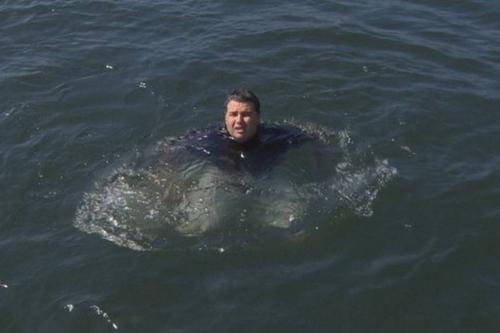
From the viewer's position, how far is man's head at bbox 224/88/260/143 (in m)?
10.0

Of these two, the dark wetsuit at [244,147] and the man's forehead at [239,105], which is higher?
the man's forehead at [239,105]

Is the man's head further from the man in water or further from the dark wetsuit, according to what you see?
the dark wetsuit

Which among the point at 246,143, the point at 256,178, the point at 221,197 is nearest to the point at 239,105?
the point at 246,143

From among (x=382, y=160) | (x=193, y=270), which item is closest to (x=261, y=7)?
Answer: (x=382, y=160)

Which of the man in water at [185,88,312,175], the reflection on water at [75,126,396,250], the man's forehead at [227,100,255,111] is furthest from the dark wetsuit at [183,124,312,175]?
the man's forehead at [227,100,255,111]

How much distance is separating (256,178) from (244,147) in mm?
500

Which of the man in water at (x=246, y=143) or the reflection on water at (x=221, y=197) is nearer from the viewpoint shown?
the reflection on water at (x=221, y=197)

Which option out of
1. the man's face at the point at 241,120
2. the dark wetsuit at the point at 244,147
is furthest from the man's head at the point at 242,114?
the dark wetsuit at the point at 244,147

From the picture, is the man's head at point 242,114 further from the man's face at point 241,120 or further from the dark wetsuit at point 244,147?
the dark wetsuit at point 244,147

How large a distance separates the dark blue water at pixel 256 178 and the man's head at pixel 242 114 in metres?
0.68

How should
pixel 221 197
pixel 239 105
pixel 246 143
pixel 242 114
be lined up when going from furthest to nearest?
pixel 246 143, pixel 221 197, pixel 242 114, pixel 239 105

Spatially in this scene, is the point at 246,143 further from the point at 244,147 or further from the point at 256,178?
the point at 256,178

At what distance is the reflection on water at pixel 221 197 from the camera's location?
1003 cm

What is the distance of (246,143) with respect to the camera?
10.7 m
